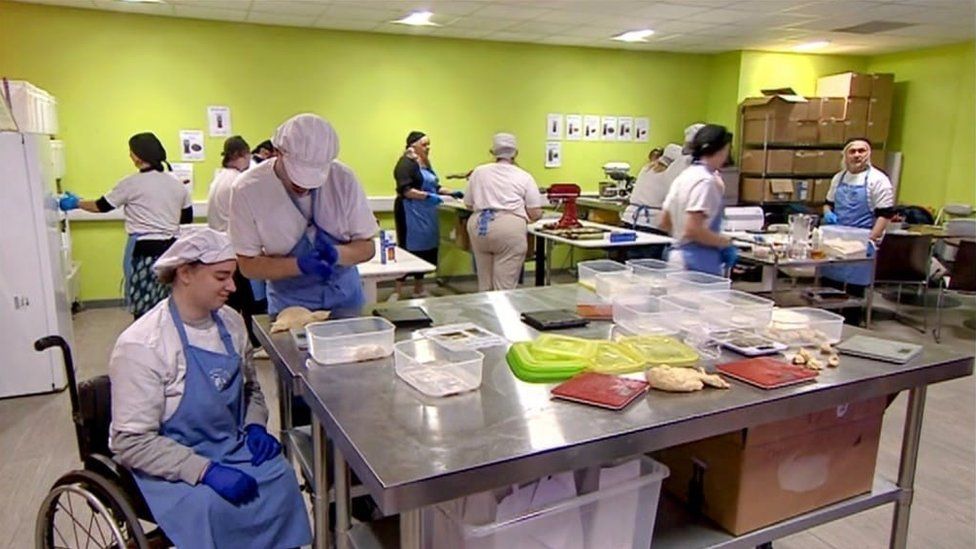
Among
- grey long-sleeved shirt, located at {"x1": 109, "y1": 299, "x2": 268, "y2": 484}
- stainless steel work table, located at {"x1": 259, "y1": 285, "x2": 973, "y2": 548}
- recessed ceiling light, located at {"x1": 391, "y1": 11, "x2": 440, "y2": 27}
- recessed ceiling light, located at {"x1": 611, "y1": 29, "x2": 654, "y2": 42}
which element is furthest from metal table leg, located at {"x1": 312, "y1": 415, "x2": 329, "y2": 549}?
recessed ceiling light, located at {"x1": 611, "y1": 29, "x2": 654, "y2": 42}

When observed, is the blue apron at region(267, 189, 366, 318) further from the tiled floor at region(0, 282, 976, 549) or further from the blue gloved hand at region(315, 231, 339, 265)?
the tiled floor at region(0, 282, 976, 549)

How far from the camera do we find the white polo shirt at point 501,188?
16.8 feet

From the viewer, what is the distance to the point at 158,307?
5.68 ft

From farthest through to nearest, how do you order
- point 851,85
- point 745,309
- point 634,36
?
point 851,85 < point 634,36 < point 745,309

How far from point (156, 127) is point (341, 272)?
14.9 feet

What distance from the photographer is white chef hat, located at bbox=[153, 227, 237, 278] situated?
5.57 feet

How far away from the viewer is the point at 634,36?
6.94m

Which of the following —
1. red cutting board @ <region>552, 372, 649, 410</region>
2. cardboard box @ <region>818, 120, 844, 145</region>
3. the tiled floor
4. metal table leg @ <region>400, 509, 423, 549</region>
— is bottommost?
the tiled floor

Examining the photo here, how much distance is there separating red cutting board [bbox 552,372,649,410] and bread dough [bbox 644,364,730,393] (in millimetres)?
35

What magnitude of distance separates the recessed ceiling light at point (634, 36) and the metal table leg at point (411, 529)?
6.29m

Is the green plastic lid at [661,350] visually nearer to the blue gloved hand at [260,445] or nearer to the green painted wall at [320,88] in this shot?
the blue gloved hand at [260,445]

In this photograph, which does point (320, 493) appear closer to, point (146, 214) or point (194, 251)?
point (194, 251)

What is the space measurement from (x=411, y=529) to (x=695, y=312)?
110cm

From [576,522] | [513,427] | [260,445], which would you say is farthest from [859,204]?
[260,445]
